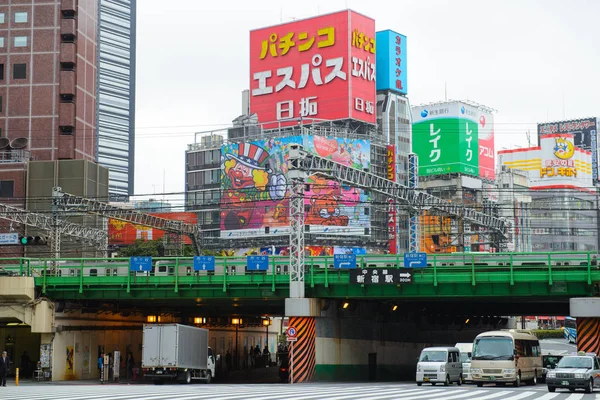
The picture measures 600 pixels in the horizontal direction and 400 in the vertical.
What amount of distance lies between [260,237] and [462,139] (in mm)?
52891

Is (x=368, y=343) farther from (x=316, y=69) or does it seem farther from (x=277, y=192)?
(x=316, y=69)

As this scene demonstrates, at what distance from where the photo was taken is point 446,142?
604ft

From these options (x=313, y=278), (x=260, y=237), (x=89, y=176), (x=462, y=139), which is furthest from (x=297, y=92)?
(x=313, y=278)

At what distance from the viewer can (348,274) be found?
5503 centimetres

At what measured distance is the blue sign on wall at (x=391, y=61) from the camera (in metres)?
167

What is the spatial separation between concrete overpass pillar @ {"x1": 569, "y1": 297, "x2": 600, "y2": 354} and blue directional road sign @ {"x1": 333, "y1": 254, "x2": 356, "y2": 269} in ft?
41.7

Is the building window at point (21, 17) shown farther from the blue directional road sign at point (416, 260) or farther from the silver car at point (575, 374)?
the silver car at point (575, 374)

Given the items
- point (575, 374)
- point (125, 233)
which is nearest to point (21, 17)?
point (125, 233)

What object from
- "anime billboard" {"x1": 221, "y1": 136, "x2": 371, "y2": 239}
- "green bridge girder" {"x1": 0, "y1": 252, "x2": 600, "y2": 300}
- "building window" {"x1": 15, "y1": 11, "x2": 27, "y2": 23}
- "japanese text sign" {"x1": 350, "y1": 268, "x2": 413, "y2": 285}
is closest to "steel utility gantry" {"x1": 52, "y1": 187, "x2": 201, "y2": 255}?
"green bridge girder" {"x1": 0, "y1": 252, "x2": 600, "y2": 300}

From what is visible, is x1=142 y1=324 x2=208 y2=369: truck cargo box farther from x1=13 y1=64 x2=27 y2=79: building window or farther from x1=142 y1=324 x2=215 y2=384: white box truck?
x1=13 y1=64 x2=27 y2=79: building window

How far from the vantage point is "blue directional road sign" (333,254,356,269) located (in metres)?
54.8

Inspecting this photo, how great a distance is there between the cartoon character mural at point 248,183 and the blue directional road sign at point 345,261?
92133mm

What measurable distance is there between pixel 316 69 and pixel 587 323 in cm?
10602

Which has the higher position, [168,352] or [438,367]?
[168,352]
